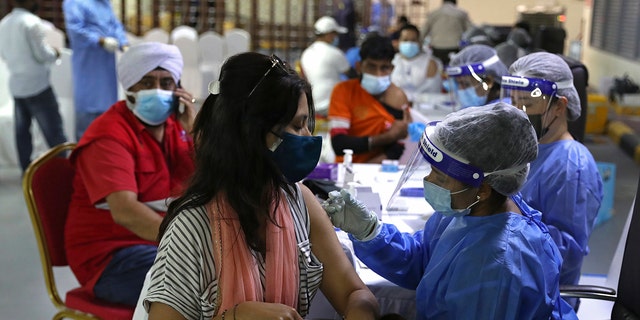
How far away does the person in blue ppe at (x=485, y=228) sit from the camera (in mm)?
1687

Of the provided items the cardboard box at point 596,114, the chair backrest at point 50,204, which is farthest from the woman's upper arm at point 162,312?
the cardboard box at point 596,114

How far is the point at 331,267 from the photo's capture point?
1.82 meters

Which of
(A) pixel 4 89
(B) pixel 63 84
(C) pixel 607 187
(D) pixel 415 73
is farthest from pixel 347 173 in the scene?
(B) pixel 63 84

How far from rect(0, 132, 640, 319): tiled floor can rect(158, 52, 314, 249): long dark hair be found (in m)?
1.58

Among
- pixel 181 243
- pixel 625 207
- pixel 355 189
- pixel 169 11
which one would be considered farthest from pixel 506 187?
pixel 169 11

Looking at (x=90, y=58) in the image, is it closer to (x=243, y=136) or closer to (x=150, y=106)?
(x=150, y=106)

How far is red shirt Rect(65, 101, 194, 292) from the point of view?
2.51 m

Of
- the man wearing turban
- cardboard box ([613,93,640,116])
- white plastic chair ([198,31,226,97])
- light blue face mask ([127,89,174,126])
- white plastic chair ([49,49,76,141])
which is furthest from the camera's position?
cardboard box ([613,93,640,116])

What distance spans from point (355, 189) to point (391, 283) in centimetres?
61

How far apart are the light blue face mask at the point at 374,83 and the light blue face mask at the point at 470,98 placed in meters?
0.37

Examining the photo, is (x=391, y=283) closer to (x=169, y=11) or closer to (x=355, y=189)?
(x=355, y=189)

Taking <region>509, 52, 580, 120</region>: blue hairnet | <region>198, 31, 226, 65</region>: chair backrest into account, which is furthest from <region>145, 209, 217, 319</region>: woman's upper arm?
<region>198, 31, 226, 65</region>: chair backrest

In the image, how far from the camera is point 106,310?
8.02 feet

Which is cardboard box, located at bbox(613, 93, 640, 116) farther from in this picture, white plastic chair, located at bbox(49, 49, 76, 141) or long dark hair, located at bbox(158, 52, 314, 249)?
long dark hair, located at bbox(158, 52, 314, 249)
